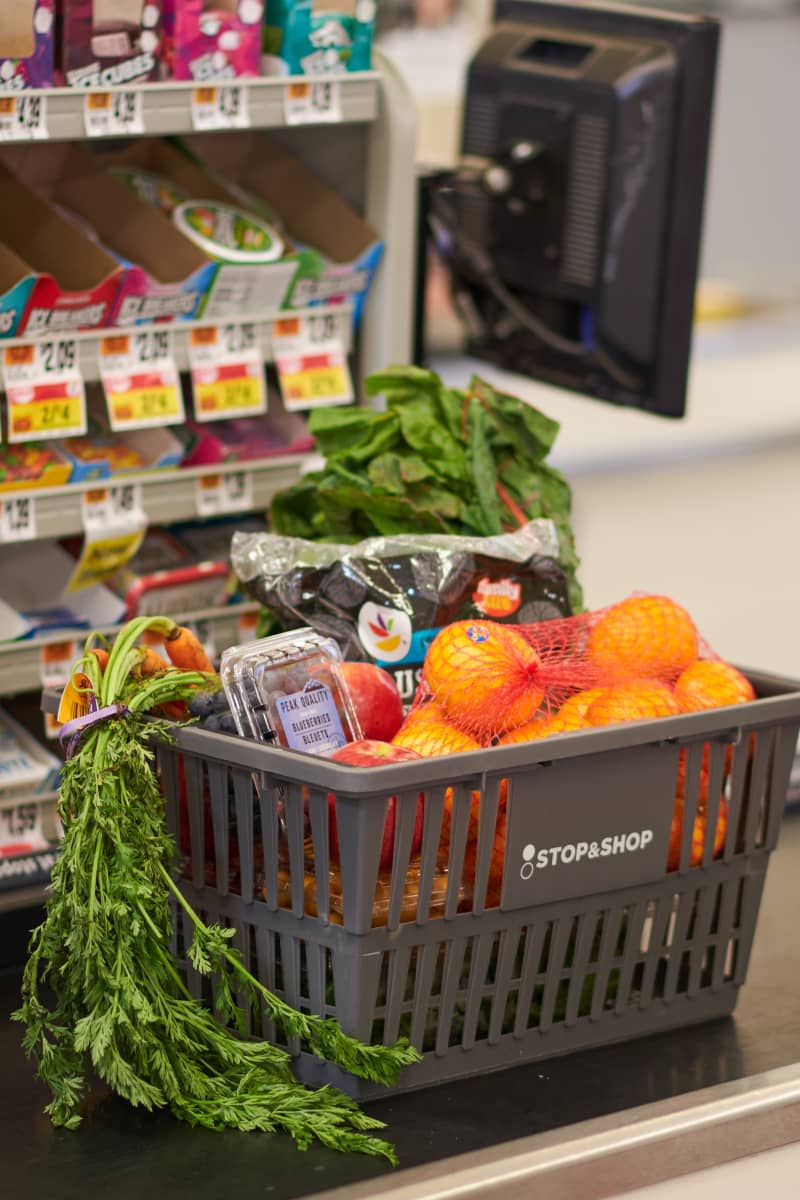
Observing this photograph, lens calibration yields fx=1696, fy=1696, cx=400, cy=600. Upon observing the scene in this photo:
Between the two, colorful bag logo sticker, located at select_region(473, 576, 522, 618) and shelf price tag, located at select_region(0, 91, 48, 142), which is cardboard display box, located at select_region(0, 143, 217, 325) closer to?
shelf price tag, located at select_region(0, 91, 48, 142)

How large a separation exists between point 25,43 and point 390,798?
40.8 inches

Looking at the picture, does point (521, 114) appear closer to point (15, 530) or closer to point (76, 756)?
point (15, 530)

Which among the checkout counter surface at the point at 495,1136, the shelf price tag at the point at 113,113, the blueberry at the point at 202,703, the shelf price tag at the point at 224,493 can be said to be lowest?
the checkout counter surface at the point at 495,1136

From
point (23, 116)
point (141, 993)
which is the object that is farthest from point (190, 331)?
point (141, 993)

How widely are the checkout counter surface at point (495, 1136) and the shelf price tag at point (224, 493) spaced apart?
0.83 metres

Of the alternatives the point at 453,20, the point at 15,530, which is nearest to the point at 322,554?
the point at 15,530

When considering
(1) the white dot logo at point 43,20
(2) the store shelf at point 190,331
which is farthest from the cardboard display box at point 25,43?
(2) the store shelf at point 190,331

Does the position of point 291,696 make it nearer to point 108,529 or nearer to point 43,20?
point 108,529

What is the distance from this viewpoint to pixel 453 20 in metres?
6.39

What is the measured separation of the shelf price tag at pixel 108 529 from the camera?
2283mm

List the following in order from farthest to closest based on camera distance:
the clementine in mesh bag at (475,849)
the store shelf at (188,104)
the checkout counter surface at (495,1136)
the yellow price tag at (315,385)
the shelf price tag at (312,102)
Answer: the yellow price tag at (315,385)
the shelf price tag at (312,102)
the store shelf at (188,104)
the clementine in mesh bag at (475,849)
the checkout counter surface at (495,1136)

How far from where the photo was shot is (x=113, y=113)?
2.08m

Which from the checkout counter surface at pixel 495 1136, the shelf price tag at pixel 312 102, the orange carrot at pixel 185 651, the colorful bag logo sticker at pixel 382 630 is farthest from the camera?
the shelf price tag at pixel 312 102

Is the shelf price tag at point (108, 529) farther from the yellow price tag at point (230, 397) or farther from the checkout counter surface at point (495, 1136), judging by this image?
the checkout counter surface at point (495, 1136)
